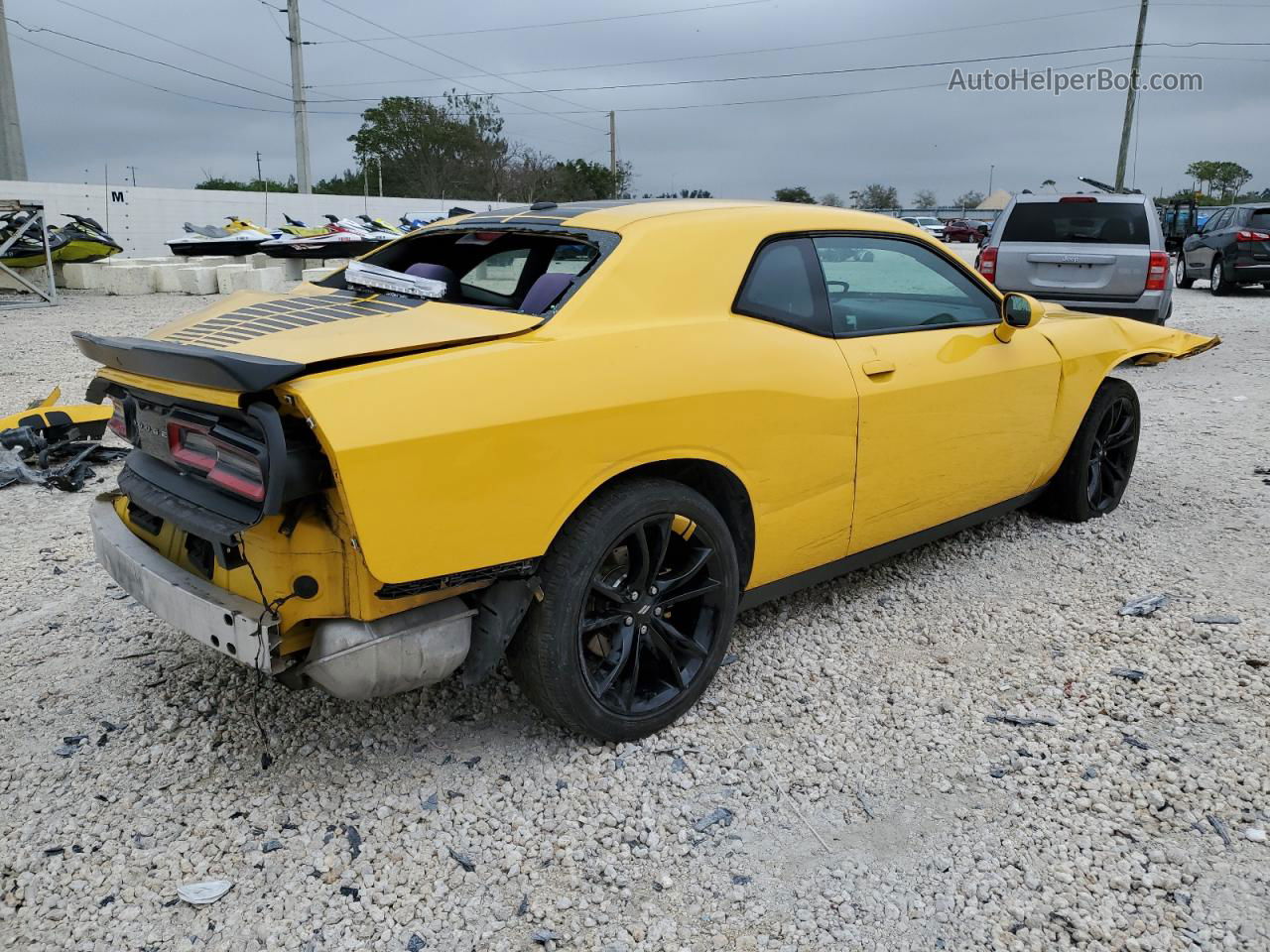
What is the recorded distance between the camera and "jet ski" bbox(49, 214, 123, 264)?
19.2 metres

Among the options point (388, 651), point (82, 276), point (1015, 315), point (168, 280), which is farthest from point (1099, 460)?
point (82, 276)

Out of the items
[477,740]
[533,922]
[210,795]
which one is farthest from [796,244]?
[210,795]

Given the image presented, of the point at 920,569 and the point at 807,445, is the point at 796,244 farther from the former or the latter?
the point at 920,569

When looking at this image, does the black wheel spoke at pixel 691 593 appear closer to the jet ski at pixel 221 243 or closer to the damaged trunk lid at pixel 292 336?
the damaged trunk lid at pixel 292 336

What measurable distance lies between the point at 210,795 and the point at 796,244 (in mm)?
2529

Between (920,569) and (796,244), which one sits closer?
(796,244)

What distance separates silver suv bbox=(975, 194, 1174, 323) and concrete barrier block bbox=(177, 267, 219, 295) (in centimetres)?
1504

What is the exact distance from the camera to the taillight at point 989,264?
9.70m

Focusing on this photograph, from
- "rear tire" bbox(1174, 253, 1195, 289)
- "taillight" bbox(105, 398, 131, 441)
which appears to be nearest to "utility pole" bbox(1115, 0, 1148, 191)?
"rear tire" bbox(1174, 253, 1195, 289)

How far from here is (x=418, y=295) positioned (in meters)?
3.09

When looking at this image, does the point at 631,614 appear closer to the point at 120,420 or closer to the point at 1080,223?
the point at 120,420

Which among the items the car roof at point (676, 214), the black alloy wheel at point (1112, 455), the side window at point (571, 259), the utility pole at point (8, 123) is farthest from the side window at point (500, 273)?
the utility pole at point (8, 123)

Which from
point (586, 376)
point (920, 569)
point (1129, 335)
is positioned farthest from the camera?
point (1129, 335)

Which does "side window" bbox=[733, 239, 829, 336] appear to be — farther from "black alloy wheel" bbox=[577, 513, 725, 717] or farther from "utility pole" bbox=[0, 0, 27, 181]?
"utility pole" bbox=[0, 0, 27, 181]
